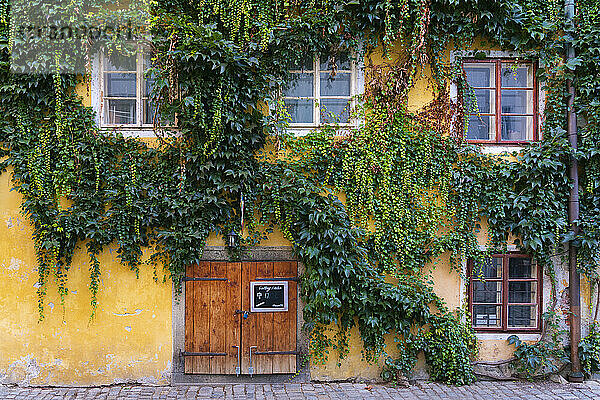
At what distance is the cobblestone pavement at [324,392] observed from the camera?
6.49 metres

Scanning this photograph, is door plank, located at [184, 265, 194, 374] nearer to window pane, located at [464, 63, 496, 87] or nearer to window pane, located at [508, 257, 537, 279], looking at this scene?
window pane, located at [508, 257, 537, 279]

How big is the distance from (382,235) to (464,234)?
1.19 m

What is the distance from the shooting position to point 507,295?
720 centimetres

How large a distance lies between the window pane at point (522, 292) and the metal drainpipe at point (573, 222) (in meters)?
0.50

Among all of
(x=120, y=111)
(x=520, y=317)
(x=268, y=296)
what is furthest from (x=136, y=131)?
(x=520, y=317)

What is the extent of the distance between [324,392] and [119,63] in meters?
5.41

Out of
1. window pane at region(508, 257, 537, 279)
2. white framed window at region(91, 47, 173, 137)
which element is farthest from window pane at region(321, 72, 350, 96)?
window pane at region(508, 257, 537, 279)

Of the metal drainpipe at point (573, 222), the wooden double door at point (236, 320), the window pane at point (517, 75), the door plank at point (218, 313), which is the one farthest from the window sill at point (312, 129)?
the metal drainpipe at point (573, 222)

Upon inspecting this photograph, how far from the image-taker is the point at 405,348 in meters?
7.01

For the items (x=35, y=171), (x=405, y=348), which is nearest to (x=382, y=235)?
(x=405, y=348)

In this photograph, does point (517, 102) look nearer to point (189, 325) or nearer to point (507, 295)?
point (507, 295)

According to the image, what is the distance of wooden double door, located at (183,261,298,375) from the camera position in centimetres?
699

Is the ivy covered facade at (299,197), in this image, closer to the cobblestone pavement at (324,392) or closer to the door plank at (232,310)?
Result: the door plank at (232,310)

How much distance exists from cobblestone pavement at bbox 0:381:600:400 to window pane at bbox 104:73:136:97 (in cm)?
412
